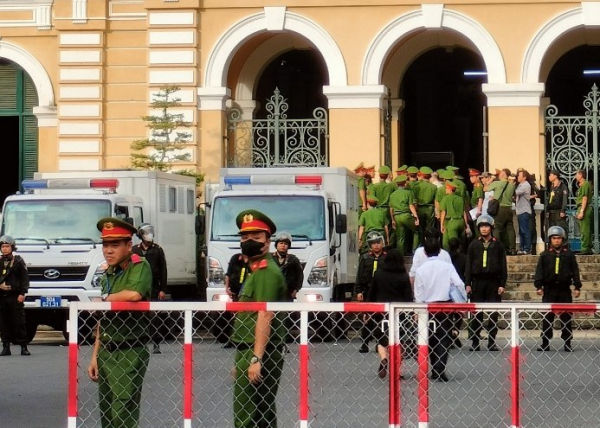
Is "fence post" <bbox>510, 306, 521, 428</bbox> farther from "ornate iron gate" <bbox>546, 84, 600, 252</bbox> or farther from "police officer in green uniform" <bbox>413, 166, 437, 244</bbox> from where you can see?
"ornate iron gate" <bbox>546, 84, 600, 252</bbox>

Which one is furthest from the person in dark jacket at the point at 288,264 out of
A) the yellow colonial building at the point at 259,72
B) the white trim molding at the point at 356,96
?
the white trim molding at the point at 356,96

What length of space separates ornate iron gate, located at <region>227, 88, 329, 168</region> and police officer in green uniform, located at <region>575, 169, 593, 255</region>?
562 cm

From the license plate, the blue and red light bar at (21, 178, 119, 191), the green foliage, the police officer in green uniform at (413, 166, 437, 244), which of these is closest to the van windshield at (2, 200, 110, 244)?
the blue and red light bar at (21, 178, 119, 191)

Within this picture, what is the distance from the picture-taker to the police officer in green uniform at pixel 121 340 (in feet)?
36.5

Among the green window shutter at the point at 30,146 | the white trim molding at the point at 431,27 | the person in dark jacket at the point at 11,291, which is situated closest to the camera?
the person in dark jacket at the point at 11,291

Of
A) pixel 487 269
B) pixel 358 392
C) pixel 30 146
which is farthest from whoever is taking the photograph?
pixel 30 146

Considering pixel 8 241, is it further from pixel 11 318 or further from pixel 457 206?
pixel 457 206

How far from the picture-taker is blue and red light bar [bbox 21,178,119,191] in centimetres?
2508

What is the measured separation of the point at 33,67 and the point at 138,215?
1038 centimetres

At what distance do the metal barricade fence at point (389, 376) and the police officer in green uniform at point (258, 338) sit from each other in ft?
0.47

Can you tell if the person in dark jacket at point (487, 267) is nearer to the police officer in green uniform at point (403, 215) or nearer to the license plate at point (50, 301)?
the police officer in green uniform at point (403, 215)

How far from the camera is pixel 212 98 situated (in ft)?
109

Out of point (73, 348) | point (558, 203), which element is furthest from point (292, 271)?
point (73, 348)

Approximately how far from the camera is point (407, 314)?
12148 millimetres
